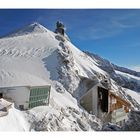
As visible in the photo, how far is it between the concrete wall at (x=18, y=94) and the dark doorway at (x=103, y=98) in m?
8.37

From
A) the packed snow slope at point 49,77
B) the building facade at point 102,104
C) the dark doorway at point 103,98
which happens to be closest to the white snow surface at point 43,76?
the packed snow slope at point 49,77

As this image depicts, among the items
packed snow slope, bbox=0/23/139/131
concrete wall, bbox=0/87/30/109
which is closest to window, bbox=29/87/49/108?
concrete wall, bbox=0/87/30/109

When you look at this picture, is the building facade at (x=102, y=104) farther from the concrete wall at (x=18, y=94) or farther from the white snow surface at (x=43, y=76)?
the concrete wall at (x=18, y=94)

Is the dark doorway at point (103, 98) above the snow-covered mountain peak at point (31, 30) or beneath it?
beneath

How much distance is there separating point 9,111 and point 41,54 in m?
13.9

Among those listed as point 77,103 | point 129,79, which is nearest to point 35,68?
point 77,103

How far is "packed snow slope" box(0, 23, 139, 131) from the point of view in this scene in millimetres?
25500

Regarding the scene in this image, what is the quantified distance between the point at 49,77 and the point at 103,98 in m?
4.74

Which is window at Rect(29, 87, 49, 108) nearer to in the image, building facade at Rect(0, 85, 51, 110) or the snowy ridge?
building facade at Rect(0, 85, 51, 110)

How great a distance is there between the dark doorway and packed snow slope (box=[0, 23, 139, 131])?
102 cm

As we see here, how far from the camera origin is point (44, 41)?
41406mm

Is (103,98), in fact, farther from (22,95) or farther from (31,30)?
(31,30)

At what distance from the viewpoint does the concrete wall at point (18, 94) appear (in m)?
26.7

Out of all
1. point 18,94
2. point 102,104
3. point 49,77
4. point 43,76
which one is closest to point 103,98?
point 102,104
